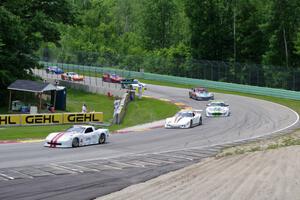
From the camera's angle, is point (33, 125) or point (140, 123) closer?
point (33, 125)

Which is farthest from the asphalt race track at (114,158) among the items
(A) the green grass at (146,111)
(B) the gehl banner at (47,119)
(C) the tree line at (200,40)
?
(C) the tree line at (200,40)

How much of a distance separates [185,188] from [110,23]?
404ft

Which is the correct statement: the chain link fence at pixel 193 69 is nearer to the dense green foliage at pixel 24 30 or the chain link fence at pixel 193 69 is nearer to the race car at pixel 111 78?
the race car at pixel 111 78

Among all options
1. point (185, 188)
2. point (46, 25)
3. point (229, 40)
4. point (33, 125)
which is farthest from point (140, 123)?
point (229, 40)

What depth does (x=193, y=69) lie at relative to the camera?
84.7m

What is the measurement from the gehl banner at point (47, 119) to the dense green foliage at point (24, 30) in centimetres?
1341

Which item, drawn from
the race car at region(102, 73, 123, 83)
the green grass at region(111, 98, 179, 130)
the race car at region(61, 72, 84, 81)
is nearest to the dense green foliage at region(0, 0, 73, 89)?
the race car at region(61, 72, 84, 81)

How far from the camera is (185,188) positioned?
54.2ft

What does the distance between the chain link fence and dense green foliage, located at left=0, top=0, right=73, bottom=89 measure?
604 inches

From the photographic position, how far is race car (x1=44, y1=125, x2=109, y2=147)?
96.2 ft

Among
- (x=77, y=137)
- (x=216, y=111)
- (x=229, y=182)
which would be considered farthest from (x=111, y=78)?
(x=229, y=182)

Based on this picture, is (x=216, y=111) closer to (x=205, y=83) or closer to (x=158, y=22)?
(x=205, y=83)

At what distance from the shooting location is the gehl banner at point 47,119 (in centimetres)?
4066

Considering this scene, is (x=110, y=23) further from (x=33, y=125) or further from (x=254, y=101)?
(x=33, y=125)
